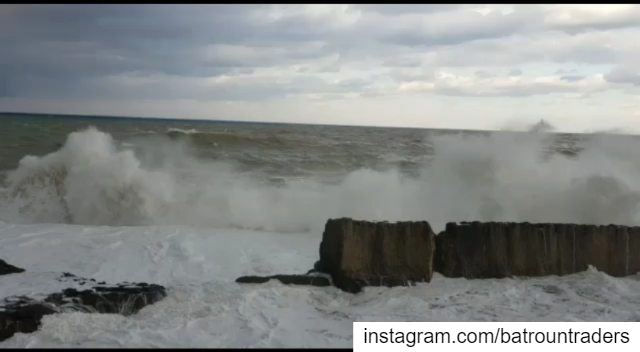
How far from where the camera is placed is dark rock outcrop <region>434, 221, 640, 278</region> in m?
5.95

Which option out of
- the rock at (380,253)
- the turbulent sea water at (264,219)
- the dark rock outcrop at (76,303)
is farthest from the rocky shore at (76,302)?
the rock at (380,253)

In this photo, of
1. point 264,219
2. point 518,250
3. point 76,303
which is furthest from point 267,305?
point 264,219

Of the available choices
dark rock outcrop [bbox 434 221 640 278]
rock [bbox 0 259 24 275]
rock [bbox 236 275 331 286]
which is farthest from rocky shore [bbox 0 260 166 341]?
dark rock outcrop [bbox 434 221 640 278]

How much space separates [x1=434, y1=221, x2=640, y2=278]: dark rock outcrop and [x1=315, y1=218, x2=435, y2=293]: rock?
A: 32cm

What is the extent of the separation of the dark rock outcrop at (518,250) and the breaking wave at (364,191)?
17.6 ft

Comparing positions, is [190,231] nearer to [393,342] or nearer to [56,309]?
[56,309]

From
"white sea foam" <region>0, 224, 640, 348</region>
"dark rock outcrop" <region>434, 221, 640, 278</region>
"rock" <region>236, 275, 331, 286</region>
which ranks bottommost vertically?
"white sea foam" <region>0, 224, 640, 348</region>

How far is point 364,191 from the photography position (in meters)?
14.3

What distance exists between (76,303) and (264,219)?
824 centimetres

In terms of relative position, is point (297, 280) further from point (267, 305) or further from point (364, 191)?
point (364, 191)

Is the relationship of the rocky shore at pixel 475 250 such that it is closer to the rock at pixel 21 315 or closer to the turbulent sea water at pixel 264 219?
the turbulent sea water at pixel 264 219

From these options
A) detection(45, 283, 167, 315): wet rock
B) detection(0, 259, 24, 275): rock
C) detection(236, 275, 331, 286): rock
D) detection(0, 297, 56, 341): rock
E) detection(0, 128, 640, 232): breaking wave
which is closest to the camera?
detection(0, 297, 56, 341): rock

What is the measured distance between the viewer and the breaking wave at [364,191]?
39.5 feet

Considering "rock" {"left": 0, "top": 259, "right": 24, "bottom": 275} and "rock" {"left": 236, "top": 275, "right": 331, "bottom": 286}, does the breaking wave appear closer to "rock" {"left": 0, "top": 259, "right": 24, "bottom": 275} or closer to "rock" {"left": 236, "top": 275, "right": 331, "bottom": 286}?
"rock" {"left": 236, "top": 275, "right": 331, "bottom": 286}
